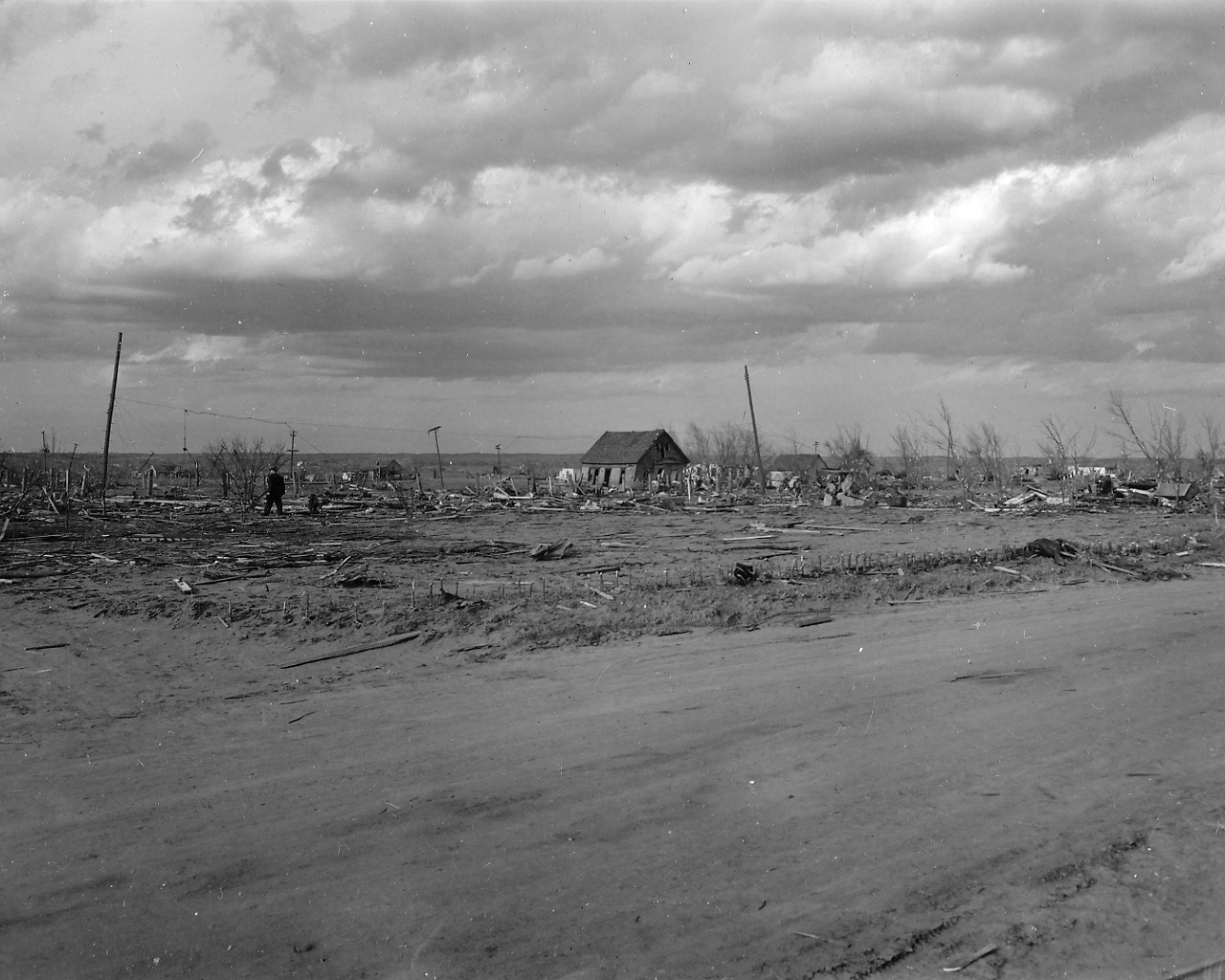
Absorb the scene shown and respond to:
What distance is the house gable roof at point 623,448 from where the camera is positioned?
218 ft

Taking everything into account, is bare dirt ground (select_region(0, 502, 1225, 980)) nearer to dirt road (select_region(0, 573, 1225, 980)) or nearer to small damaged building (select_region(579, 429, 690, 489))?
dirt road (select_region(0, 573, 1225, 980))

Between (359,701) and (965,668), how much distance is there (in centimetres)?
582

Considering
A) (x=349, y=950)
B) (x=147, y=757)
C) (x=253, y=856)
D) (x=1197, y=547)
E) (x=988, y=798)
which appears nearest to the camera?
(x=349, y=950)

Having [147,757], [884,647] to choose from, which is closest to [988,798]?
[884,647]

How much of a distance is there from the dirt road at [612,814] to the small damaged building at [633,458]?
54286 millimetres

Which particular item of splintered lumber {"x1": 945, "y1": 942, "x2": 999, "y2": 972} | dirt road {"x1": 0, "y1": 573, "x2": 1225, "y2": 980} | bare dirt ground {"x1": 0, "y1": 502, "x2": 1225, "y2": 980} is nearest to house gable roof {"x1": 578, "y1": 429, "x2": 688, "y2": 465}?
bare dirt ground {"x1": 0, "y1": 502, "x2": 1225, "y2": 980}

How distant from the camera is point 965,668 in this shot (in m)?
9.91

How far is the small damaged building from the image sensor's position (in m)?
65.6

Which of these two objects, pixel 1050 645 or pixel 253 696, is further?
pixel 1050 645

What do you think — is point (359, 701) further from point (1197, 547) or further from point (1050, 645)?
point (1197, 547)

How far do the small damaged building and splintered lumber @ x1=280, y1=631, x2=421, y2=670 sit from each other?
2059 inches

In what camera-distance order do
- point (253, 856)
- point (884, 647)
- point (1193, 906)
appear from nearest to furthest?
1. point (1193, 906)
2. point (253, 856)
3. point (884, 647)

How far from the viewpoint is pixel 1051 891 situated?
521 centimetres

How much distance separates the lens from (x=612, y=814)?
20.2 ft
